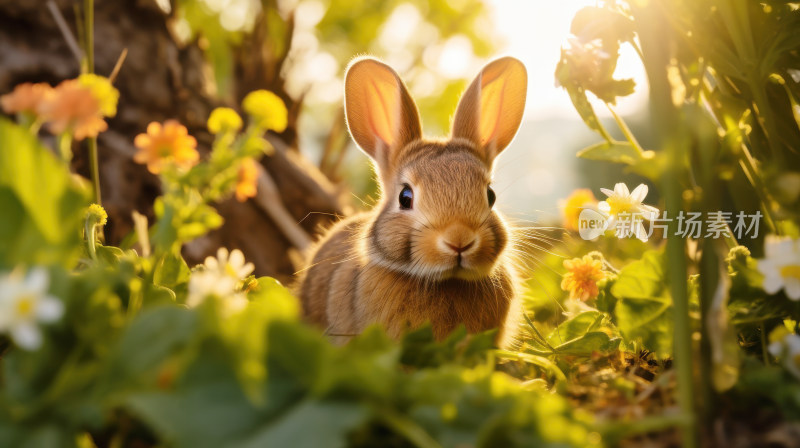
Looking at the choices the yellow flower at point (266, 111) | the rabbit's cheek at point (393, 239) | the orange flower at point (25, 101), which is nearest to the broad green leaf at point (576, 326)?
the rabbit's cheek at point (393, 239)

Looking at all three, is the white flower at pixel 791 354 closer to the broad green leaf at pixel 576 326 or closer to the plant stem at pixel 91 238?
the broad green leaf at pixel 576 326

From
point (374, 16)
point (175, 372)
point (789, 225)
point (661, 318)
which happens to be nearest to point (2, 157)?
point (175, 372)

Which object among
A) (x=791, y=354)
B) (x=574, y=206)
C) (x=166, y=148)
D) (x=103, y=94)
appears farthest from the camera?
(x=574, y=206)

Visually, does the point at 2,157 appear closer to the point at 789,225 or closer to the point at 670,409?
the point at 670,409

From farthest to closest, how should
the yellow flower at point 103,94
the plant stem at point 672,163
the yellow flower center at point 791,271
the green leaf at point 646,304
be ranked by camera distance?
the green leaf at point 646,304
the yellow flower center at point 791,271
the yellow flower at point 103,94
the plant stem at point 672,163

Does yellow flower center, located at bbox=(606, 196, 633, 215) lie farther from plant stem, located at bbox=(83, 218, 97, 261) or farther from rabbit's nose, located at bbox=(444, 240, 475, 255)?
plant stem, located at bbox=(83, 218, 97, 261)

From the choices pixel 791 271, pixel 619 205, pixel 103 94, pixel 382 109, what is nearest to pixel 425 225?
pixel 619 205

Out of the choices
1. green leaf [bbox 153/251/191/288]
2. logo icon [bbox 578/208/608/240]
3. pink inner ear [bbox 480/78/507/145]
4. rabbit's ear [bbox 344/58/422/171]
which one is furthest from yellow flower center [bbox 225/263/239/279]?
pink inner ear [bbox 480/78/507/145]

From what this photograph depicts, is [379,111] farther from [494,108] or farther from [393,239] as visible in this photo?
[393,239]
